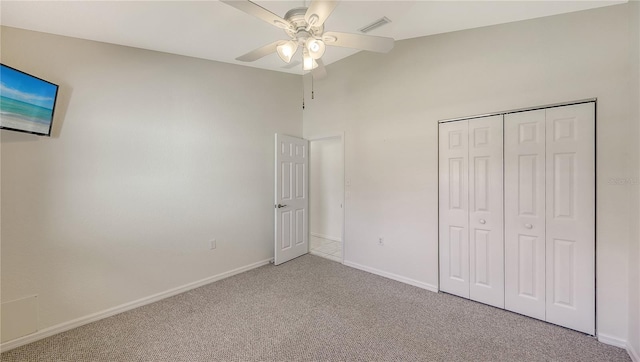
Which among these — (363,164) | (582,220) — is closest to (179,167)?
(363,164)

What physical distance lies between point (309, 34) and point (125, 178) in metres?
2.36

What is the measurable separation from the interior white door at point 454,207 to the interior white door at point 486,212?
0.06m

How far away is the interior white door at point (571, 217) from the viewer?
215cm

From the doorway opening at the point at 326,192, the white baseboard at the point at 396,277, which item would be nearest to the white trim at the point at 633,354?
the white baseboard at the point at 396,277

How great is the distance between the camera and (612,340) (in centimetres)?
205

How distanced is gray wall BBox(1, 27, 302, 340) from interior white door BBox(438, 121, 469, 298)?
2.53m

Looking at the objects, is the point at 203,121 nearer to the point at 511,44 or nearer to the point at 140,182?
the point at 140,182

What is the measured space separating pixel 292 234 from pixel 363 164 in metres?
1.64

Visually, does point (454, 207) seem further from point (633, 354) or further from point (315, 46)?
Result: point (315, 46)

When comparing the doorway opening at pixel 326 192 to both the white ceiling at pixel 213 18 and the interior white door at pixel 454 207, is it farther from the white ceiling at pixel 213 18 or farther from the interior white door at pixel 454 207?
the white ceiling at pixel 213 18

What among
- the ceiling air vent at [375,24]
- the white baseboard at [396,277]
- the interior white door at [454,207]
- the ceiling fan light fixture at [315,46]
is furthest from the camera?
the white baseboard at [396,277]

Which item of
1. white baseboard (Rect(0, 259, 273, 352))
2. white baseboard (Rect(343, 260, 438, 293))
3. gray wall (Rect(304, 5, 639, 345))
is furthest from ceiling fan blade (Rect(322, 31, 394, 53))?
white baseboard (Rect(0, 259, 273, 352))

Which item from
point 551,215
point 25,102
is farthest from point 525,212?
point 25,102

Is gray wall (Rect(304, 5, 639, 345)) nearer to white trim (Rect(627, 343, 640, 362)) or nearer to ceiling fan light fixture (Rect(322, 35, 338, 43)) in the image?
white trim (Rect(627, 343, 640, 362))
